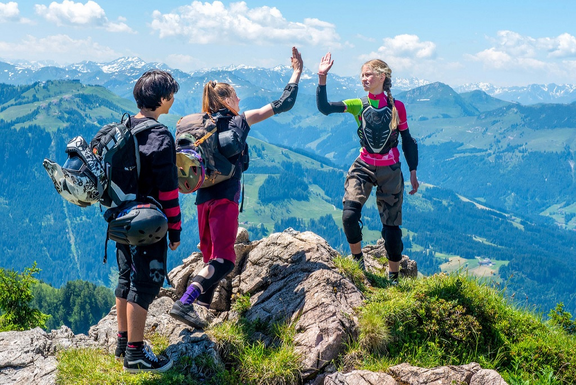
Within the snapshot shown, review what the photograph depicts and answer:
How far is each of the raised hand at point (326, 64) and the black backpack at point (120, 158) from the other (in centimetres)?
448

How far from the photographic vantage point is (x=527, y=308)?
9.01 metres

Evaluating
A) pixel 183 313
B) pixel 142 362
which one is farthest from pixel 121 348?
pixel 183 313

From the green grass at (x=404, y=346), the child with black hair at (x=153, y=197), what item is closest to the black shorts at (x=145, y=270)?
the child with black hair at (x=153, y=197)

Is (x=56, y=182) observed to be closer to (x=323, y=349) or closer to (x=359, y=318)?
(x=323, y=349)

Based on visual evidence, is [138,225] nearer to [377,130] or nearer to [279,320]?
[279,320]

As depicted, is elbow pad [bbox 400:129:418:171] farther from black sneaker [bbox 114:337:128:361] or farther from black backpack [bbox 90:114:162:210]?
black sneaker [bbox 114:337:128:361]

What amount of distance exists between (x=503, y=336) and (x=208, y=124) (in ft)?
21.0

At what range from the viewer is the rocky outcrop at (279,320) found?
21.2 ft

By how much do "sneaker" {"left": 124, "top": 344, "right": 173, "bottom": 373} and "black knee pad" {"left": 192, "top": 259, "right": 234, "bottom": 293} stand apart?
1.33 meters

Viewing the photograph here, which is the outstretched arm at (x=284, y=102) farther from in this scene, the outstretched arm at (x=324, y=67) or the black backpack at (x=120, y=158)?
the black backpack at (x=120, y=158)

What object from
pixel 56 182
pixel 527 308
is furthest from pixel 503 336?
pixel 56 182

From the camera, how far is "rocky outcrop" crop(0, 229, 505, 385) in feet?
21.2

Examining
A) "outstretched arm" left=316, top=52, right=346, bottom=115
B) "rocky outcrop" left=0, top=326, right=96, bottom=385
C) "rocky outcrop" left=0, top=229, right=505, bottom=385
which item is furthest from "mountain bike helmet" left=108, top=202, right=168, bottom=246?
"outstretched arm" left=316, top=52, right=346, bottom=115

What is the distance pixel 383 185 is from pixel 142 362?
609 cm
